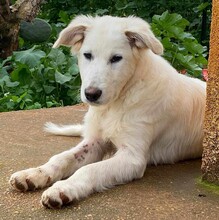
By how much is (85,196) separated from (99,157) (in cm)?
69

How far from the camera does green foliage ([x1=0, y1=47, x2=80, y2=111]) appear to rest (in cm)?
630

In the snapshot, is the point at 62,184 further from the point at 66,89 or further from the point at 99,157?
the point at 66,89

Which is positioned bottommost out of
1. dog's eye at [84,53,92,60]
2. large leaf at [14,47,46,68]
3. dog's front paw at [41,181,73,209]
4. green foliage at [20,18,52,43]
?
dog's front paw at [41,181,73,209]

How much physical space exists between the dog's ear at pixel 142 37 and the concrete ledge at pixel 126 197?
2.68 ft

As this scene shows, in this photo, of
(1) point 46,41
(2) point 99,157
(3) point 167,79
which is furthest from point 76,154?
(1) point 46,41

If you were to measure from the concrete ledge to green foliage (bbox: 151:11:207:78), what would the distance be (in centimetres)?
304

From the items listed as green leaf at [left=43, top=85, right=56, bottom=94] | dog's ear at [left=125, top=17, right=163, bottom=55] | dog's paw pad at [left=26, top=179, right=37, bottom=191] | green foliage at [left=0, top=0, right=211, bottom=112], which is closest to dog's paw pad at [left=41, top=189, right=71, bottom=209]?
dog's paw pad at [left=26, top=179, right=37, bottom=191]

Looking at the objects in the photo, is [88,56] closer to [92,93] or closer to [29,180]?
[92,93]

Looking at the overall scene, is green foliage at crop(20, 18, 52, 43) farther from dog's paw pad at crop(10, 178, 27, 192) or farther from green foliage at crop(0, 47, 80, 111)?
dog's paw pad at crop(10, 178, 27, 192)

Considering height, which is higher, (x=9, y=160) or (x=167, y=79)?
(x=167, y=79)

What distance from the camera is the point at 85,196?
3205 millimetres

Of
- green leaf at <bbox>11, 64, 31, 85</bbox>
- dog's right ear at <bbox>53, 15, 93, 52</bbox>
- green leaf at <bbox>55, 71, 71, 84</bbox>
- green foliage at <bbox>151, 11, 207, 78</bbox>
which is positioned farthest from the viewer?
green foliage at <bbox>151, 11, 207, 78</bbox>

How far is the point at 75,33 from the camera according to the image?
3.76m

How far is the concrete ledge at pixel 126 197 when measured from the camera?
302 cm
